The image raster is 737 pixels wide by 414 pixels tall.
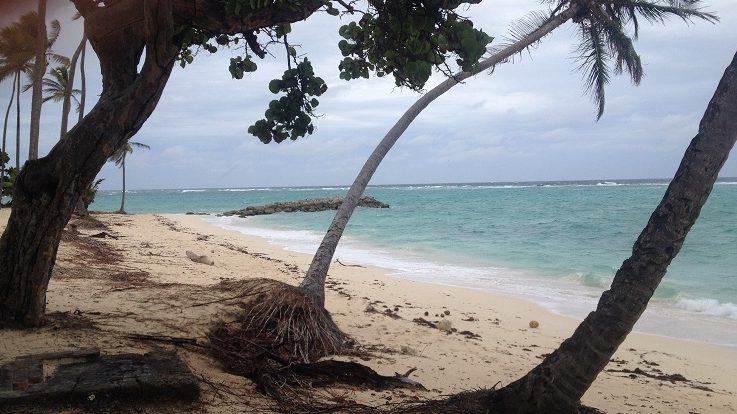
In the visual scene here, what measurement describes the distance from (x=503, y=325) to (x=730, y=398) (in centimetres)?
311

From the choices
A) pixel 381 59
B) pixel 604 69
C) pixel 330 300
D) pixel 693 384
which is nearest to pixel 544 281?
pixel 604 69

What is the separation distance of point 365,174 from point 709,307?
6.63 meters

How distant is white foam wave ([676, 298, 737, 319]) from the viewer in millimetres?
9297

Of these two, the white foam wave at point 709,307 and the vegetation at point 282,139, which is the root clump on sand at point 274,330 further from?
the white foam wave at point 709,307

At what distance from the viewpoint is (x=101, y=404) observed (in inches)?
113

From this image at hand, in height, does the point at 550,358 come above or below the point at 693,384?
above

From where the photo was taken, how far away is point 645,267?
296 centimetres

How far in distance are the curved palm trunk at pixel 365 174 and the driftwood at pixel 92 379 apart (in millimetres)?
2617

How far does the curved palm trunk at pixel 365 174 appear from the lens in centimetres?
616

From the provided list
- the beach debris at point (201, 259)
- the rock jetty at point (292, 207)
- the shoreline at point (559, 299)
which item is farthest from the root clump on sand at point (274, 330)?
the rock jetty at point (292, 207)

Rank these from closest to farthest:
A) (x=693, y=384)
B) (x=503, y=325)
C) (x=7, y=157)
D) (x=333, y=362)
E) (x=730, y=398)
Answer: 1. (x=333, y=362)
2. (x=730, y=398)
3. (x=693, y=384)
4. (x=503, y=325)
5. (x=7, y=157)

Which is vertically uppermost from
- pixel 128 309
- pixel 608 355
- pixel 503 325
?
pixel 608 355

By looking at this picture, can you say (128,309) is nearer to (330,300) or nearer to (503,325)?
(330,300)

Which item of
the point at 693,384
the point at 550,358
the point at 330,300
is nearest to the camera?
the point at 550,358
